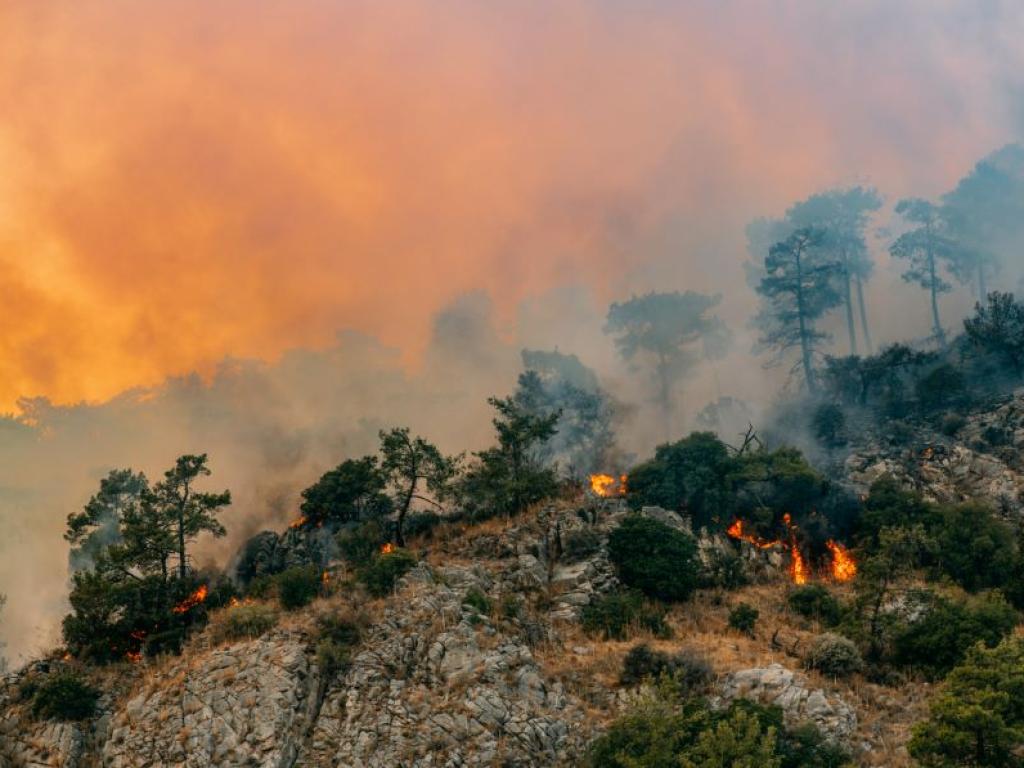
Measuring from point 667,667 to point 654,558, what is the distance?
12.6m

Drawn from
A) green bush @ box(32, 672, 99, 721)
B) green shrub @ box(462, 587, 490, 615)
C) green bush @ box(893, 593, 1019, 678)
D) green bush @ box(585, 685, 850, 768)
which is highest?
green shrub @ box(462, 587, 490, 615)

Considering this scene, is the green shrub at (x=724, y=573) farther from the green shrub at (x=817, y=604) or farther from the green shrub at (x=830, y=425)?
the green shrub at (x=830, y=425)

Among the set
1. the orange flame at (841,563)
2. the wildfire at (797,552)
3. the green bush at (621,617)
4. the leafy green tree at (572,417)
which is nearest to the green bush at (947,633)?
the wildfire at (797,552)

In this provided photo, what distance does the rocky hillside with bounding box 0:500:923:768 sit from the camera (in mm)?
31750

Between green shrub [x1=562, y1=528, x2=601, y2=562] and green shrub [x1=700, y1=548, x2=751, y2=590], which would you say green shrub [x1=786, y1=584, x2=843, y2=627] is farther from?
green shrub [x1=562, y1=528, x2=601, y2=562]

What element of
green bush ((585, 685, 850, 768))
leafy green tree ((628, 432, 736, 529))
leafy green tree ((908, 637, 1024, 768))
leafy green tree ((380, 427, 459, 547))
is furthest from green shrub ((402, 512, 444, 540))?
leafy green tree ((908, 637, 1024, 768))

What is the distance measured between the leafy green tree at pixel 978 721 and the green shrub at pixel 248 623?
30790mm

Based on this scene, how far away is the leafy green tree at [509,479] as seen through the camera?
5431 centimetres

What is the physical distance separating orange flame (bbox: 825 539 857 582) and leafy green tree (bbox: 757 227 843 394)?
114 feet

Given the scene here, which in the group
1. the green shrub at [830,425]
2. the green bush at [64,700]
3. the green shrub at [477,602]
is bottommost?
the green bush at [64,700]

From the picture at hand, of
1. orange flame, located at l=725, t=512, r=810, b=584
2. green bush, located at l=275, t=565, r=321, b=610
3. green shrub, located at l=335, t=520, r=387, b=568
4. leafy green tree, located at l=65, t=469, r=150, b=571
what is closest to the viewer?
green bush, located at l=275, t=565, r=321, b=610

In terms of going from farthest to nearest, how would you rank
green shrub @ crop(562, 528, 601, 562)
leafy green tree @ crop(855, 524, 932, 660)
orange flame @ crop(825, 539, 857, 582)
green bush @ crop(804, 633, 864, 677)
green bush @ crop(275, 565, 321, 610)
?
orange flame @ crop(825, 539, 857, 582)
green shrub @ crop(562, 528, 601, 562)
green bush @ crop(275, 565, 321, 610)
leafy green tree @ crop(855, 524, 932, 660)
green bush @ crop(804, 633, 864, 677)

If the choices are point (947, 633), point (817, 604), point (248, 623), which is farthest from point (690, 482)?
point (248, 623)

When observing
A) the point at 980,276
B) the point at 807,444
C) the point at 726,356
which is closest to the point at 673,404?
the point at 726,356
